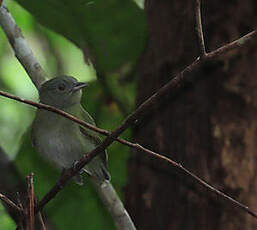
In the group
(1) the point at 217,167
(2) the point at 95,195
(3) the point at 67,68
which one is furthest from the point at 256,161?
(3) the point at 67,68

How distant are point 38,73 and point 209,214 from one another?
1165 millimetres

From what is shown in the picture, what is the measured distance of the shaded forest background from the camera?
3252mm

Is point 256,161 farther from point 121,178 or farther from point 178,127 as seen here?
point 121,178

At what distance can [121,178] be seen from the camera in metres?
3.90

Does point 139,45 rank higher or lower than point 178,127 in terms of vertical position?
higher

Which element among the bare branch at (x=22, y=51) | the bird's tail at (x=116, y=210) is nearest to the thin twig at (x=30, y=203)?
the bird's tail at (x=116, y=210)

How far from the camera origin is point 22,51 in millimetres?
2850

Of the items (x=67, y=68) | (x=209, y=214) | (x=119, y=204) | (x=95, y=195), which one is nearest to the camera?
(x=119, y=204)

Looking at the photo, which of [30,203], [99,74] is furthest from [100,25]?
[30,203]

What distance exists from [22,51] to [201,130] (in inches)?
42.4

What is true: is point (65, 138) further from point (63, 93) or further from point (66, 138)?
point (63, 93)

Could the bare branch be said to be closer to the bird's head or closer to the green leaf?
the green leaf

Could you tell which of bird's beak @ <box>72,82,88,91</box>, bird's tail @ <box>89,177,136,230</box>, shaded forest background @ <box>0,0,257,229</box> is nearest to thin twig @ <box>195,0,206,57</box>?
bird's tail @ <box>89,177,136,230</box>

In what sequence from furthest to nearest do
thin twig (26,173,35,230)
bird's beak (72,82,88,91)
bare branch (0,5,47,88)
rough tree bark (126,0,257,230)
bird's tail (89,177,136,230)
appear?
1. bird's beak (72,82,88,91)
2. rough tree bark (126,0,257,230)
3. bare branch (0,5,47,88)
4. bird's tail (89,177,136,230)
5. thin twig (26,173,35,230)
